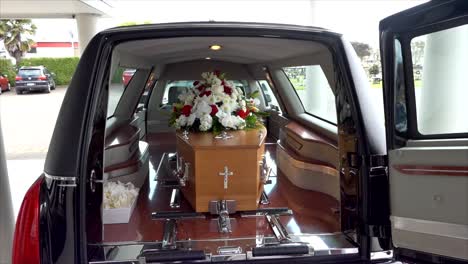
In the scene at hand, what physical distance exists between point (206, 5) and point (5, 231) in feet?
29.0

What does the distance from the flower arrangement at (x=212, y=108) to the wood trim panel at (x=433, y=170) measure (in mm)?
1214

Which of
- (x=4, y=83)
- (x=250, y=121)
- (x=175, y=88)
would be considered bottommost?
(x=250, y=121)

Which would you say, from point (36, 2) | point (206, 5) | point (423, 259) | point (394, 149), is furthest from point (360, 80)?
point (206, 5)

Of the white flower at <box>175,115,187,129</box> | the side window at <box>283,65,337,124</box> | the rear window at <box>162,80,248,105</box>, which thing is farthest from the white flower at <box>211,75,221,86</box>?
the rear window at <box>162,80,248,105</box>

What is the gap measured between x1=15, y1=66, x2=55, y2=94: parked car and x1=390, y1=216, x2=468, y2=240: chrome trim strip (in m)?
18.7

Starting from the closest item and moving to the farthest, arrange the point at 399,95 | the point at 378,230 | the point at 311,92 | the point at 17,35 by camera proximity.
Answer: the point at 399,95
the point at 378,230
the point at 311,92
the point at 17,35

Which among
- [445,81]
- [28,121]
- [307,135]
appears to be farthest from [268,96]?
[28,121]

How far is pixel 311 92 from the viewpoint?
3.87 m

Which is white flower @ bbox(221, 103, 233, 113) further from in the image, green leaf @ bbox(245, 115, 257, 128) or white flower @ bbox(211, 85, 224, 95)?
green leaf @ bbox(245, 115, 257, 128)

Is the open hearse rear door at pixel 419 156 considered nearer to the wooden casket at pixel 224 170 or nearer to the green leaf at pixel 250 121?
the wooden casket at pixel 224 170

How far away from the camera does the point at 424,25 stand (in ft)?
3.96

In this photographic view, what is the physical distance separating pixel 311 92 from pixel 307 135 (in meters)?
1.00

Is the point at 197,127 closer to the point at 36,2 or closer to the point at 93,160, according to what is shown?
the point at 93,160

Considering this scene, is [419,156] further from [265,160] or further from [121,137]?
[121,137]
